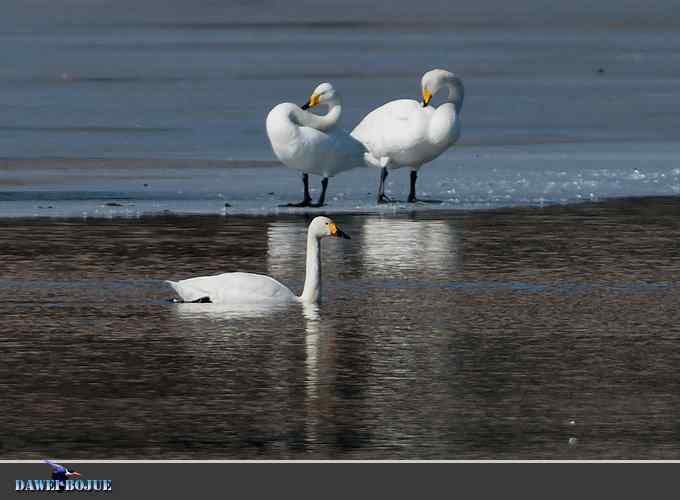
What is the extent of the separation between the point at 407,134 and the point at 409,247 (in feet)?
14.3

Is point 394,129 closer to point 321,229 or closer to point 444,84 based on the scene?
point 444,84

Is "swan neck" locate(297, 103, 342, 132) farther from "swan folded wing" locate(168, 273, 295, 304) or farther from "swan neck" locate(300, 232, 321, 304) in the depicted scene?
"swan folded wing" locate(168, 273, 295, 304)

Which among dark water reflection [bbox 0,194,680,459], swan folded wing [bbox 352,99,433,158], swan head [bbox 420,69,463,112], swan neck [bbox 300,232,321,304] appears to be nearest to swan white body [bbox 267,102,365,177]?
swan folded wing [bbox 352,99,433,158]

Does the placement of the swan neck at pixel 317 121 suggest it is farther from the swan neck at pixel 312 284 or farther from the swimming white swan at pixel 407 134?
the swan neck at pixel 312 284

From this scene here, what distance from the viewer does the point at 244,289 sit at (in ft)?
40.4

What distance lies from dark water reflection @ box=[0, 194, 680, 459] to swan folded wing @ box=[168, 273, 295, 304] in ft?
0.43

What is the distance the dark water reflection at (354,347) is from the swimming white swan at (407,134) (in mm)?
3143

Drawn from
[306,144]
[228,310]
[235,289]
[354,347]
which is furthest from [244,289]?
[306,144]

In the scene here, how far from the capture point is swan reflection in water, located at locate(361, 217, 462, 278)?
14148 mm

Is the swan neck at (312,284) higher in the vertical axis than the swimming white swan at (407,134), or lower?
lower

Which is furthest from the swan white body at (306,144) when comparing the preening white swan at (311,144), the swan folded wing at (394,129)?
the swan folded wing at (394,129)

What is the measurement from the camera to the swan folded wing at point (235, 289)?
1230 cm

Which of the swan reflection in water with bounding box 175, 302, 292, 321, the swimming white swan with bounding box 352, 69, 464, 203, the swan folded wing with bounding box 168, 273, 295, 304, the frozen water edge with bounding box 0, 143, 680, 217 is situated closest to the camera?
the swan reflection in water with bounding box 175, 302, 292, 321
